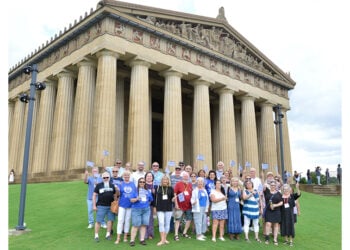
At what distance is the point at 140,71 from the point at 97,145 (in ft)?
23.3

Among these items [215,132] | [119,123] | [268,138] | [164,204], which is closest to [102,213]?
[164,204]

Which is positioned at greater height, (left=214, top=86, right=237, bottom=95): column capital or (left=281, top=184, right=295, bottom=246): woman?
(left=214, top=86, right=237, bottom=95): column capital

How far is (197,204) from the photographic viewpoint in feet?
32.9

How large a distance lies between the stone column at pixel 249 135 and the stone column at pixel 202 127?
6.49m

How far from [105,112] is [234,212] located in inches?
600

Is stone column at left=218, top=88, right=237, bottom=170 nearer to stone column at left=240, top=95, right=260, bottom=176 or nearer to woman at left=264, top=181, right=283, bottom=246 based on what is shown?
stone column at left=240, top=95, right=260, bottom=176

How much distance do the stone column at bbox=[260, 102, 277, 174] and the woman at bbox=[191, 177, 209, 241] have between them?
28.6 metres

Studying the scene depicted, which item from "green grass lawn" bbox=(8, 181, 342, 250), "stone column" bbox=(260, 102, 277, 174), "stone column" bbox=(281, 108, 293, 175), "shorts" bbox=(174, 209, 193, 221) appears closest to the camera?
"green grass lawn" bbox=(8, 181, 342, 250)

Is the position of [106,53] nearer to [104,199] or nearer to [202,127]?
[202,127]

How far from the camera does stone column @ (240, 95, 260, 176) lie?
3491 cm

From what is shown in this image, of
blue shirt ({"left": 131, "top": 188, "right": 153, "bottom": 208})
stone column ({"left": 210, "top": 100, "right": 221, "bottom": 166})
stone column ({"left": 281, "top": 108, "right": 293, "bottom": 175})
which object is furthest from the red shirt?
stone column ({"left": 281, "top": 108, "right": 293, "bottom": 175})

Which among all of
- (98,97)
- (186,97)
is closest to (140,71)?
(98,97)

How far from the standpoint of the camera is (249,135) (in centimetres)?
3547

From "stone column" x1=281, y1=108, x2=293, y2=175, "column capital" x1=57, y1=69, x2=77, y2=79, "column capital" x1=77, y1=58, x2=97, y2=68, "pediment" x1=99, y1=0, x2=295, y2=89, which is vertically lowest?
"stone column" x1=281, y1=108, x2=293, y2=175
